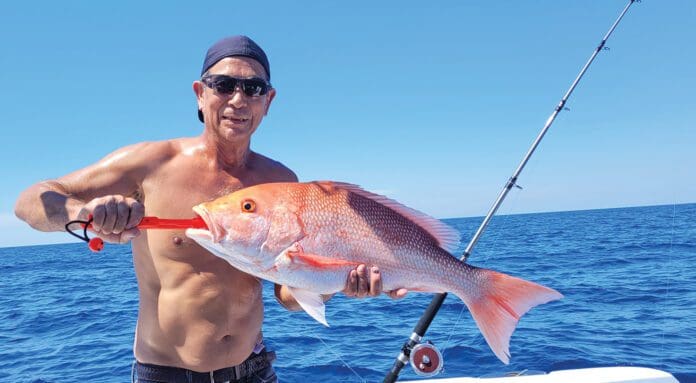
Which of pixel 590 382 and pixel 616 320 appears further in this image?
pixel 616 320

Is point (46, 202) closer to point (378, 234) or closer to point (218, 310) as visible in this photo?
point (218, 310)

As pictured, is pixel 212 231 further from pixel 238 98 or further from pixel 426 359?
pixel 426 359

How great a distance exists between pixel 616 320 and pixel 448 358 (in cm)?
420

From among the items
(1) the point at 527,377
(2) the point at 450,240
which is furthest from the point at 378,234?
(1) the point at 527,377

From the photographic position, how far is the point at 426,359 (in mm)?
3592

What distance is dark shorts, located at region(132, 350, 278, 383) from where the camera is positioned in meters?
2.72

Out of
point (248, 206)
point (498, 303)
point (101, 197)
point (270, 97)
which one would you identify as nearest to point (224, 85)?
point (270, 97)

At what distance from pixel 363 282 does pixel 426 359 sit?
166 cm

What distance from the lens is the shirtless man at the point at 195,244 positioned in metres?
2.68

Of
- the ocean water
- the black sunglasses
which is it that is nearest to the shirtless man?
the black sunglasses

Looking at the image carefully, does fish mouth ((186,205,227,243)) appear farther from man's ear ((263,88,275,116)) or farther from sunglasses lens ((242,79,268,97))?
man's ear ((263,88,275,116))

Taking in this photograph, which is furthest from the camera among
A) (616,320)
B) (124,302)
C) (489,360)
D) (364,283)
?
(124,302)

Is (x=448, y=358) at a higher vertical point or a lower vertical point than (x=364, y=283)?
lower

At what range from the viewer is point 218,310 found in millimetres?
2752
